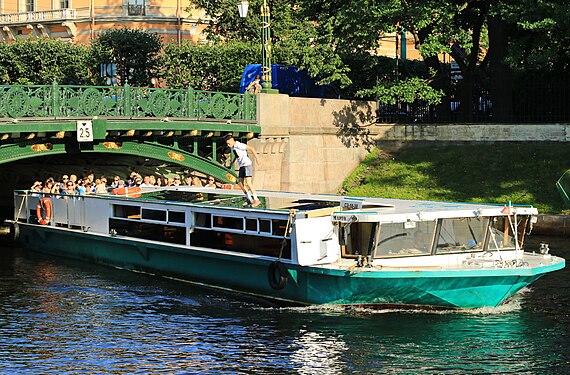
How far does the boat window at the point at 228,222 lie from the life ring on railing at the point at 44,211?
9.82 meters

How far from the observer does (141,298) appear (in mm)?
30438

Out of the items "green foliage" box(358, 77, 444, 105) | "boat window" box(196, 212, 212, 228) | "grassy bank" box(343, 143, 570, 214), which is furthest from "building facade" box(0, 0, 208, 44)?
"boat window" box(196, 212, 212, 228)

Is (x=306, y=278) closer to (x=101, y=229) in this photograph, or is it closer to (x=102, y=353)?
(x=102, y=353)

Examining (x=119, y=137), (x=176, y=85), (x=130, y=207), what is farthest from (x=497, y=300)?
(x=176, y=85)

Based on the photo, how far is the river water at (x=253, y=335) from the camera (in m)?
23.1

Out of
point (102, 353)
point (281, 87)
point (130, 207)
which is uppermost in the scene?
point (281, 87)

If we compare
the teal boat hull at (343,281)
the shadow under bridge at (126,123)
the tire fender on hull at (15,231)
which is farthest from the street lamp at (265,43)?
the teal boat hull at (343,281)

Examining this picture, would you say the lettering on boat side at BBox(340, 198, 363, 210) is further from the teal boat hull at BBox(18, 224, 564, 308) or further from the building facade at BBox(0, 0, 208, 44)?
the building facade at BBox(0, 0, 208, 44)

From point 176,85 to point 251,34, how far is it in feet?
25.5

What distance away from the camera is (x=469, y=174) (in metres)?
47.0

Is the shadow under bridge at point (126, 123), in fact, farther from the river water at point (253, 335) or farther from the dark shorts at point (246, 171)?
the dark shorts at point (246, 171)

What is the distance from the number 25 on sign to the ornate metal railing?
531 mm

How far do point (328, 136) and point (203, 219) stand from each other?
1705 centimetres

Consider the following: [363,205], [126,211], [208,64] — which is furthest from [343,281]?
[208,64]
